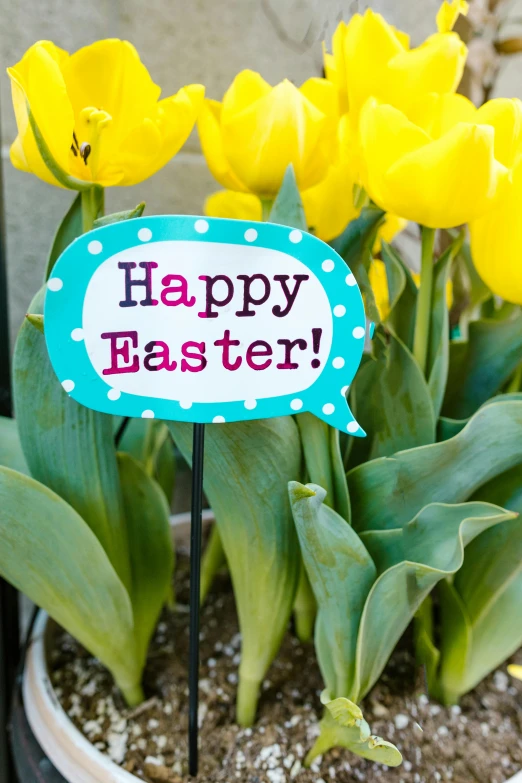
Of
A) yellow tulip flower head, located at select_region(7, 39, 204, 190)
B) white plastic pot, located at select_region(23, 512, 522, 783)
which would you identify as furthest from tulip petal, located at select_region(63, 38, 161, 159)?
white plastic pot, located at select_region(23, 512, 522, 783)

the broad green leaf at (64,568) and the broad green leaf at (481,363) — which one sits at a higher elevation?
the broad green leaf at (481,363)

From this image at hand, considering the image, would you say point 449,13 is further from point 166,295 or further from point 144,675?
point 144,675

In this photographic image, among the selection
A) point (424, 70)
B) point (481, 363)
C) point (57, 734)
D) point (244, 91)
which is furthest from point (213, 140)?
point (57, 734)

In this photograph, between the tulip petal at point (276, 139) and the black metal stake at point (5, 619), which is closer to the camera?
the tulip petal at point (276, 139)

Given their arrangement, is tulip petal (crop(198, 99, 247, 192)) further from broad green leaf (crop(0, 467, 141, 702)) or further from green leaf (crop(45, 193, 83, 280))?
broad green leaf (crop(0, 467, 141, 702))

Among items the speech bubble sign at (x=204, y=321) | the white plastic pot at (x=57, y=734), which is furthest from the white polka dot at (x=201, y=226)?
the white plastic pot at (x=57, y=734)

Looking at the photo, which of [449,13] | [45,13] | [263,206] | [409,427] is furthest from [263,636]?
[45,13]

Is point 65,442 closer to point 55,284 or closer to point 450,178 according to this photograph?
point 55,284

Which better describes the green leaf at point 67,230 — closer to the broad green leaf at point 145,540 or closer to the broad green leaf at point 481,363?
the broad green leaf at point 145,540
